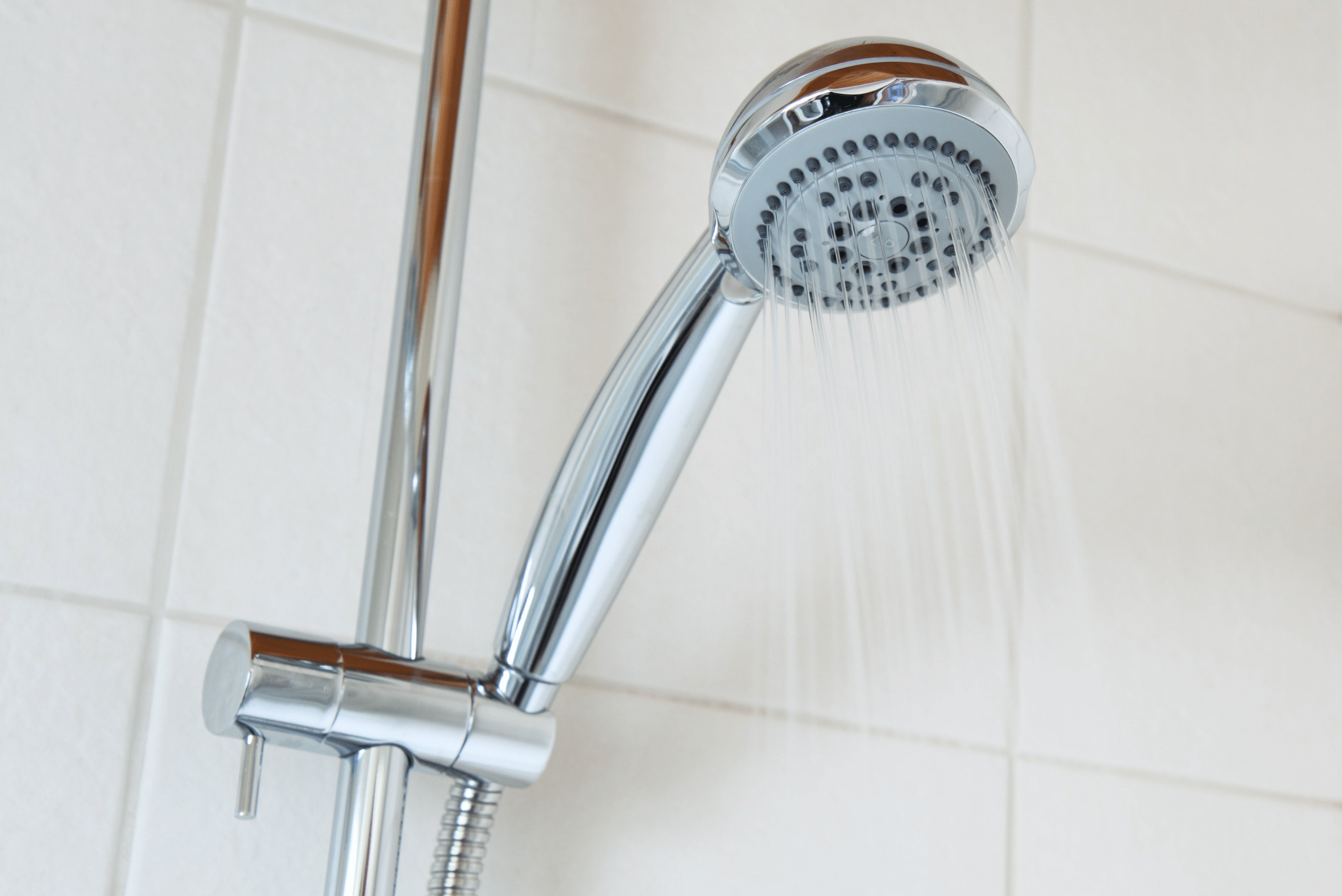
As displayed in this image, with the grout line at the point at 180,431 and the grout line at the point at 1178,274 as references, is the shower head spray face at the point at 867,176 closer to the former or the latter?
the grout line at the point at 180,431

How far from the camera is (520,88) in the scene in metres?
0.64

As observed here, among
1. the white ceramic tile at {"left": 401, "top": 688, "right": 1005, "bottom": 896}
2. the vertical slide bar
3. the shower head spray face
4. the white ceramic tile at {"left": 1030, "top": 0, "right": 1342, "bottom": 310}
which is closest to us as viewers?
the shower head spray face

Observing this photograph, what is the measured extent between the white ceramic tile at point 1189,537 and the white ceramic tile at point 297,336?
0.36 m

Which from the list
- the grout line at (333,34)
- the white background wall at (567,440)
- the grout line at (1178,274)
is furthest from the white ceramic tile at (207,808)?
the grout line at (1178,274)

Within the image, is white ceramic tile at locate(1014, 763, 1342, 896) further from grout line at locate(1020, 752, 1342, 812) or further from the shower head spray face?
the shower head spray face

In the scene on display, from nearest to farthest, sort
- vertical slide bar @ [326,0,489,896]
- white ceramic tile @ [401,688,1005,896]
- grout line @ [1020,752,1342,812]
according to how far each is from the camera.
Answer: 1. vertical slide bar @ [326,0,489,896]
2. white ceramic tile @ [401,688,1005,896]
3. grout line @ [1020,752,1342,812]

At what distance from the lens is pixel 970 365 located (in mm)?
714

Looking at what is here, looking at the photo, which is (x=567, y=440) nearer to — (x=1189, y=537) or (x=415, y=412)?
(x=415, y=412)

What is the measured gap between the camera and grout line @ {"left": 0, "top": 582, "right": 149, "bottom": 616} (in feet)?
1.63

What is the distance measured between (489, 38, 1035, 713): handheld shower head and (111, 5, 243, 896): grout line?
0.15 meters

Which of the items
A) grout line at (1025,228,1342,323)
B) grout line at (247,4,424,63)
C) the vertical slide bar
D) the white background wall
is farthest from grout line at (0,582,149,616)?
grout line at (1025,228,1342,323)

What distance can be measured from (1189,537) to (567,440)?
14.6 inches

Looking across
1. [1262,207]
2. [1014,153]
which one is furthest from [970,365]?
[1014,153]

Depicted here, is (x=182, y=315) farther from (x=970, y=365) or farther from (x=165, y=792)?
(x=970, y=365)
